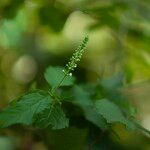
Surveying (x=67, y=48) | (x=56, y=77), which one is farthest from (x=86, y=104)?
(x=67, y=48)

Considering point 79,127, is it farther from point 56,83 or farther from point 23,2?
point 23,2

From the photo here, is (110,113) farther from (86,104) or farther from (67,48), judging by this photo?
(67,48)

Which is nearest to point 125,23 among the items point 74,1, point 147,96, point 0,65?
point 74,1

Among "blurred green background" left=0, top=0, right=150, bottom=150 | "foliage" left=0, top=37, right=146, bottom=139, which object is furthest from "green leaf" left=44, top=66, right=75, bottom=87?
"blurred green background" left=0, top=0, right=150, bottom=150

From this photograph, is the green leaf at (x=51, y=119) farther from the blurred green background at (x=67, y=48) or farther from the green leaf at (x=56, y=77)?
the blurred green background at (x=67, y=48)

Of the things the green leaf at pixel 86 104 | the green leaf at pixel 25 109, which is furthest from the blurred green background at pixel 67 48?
the green leaf at pixel 25 109

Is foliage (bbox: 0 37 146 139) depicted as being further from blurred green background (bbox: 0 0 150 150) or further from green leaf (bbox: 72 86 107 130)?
blurred green background (bbox: 0 0 150 150)
